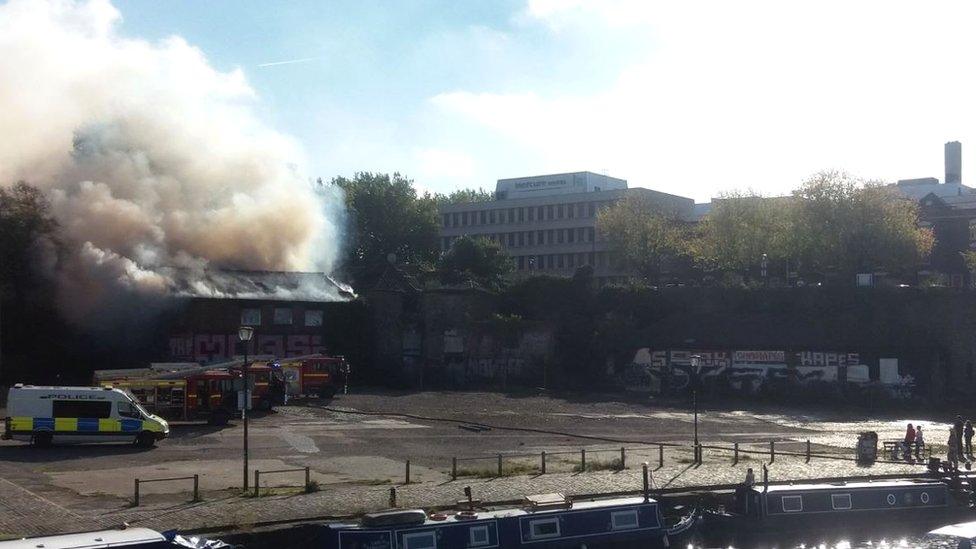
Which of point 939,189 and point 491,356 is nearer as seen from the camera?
point 491,356

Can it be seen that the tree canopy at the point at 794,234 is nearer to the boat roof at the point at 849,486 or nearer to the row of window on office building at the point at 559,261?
the row of window on office building at the point at 559,261

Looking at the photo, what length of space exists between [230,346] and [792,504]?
50996mm

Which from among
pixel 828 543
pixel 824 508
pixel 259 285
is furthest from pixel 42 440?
pixel 259 285

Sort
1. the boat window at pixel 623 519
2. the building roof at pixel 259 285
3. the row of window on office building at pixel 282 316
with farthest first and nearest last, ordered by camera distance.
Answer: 1. the row of window on office building at pixel 282 316
2. the building roof at pixel 259 285
3. the boat window at pixel 623 519

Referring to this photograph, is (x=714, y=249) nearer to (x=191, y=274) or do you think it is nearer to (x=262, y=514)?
(x=191, y=274)

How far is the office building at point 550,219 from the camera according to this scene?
131625mm

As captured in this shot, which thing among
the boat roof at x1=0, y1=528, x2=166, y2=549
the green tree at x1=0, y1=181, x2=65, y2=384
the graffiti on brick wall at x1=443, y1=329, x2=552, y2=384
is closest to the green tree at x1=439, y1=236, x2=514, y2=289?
the graffiti on brick wall at x1=443, y1=329, x2=552, y2=384

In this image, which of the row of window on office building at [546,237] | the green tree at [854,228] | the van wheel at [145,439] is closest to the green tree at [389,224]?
the row of window on office building at [546,237]

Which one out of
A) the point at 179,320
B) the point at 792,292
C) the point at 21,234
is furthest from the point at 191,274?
the point at 792,292

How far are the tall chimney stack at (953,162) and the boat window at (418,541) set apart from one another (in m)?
118

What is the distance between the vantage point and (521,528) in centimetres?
2542

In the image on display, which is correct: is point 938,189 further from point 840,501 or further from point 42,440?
point 42,440

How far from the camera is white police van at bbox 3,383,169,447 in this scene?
4094 centimetres

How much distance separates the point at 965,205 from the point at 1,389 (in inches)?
3750
